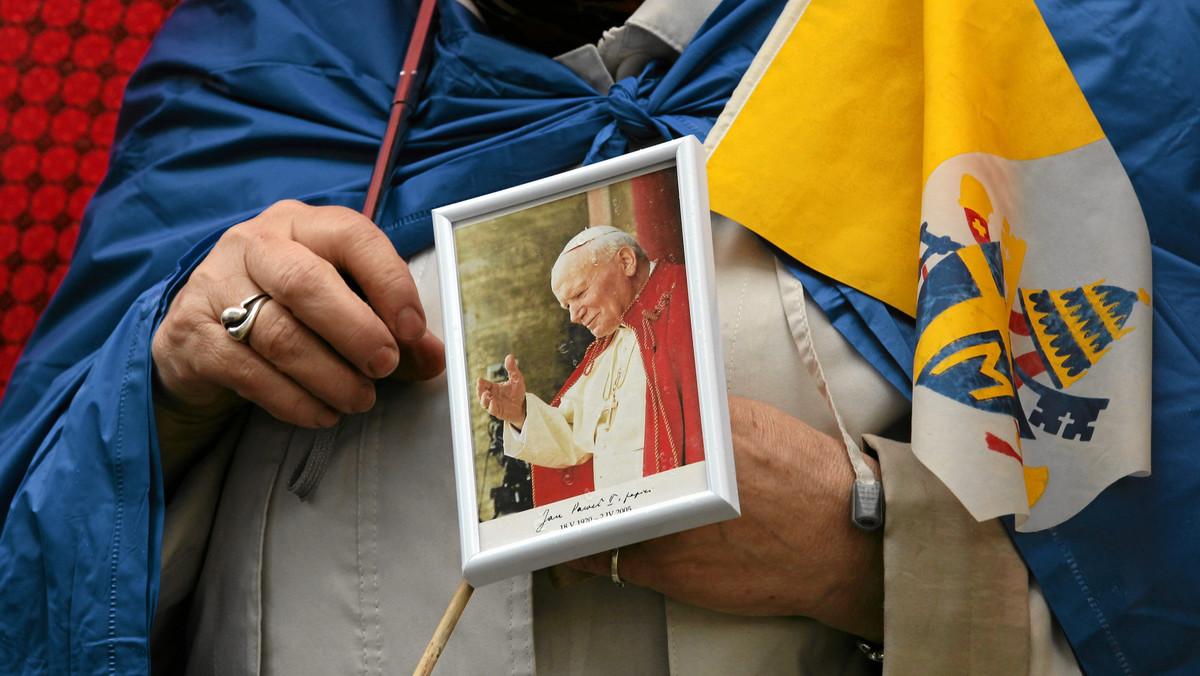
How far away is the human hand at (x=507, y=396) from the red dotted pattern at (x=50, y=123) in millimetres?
1011

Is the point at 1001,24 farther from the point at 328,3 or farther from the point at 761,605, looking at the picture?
the point at 328,3

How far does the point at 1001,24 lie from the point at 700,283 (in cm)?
47

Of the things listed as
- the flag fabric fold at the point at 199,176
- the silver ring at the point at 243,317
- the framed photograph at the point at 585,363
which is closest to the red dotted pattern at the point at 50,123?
the flag fabric fold at the point at 199,176

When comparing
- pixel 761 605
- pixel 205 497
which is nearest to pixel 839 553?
pixel 761 605

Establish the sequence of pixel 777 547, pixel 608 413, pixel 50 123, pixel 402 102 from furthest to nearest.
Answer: pixel 50 123, pixel 402 102, pixel 777 547, pixel 608 413

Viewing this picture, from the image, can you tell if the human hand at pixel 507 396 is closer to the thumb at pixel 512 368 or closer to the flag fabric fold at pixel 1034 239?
the thumb at pixel 512 368

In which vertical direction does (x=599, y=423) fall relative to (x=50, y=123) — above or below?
below

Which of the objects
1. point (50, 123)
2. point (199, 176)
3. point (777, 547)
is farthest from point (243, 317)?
point (50, 123)

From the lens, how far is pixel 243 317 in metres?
0.89

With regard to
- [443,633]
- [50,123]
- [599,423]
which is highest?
[50,123]

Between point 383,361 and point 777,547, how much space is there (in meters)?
0.36

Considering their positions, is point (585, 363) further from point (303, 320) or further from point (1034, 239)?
point (1034, 239)

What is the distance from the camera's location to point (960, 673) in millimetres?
857

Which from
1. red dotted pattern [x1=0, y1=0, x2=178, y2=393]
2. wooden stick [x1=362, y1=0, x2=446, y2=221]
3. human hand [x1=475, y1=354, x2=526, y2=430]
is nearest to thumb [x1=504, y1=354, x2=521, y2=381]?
human hand [x1=475, y1=354, x2=526, y2=430]
